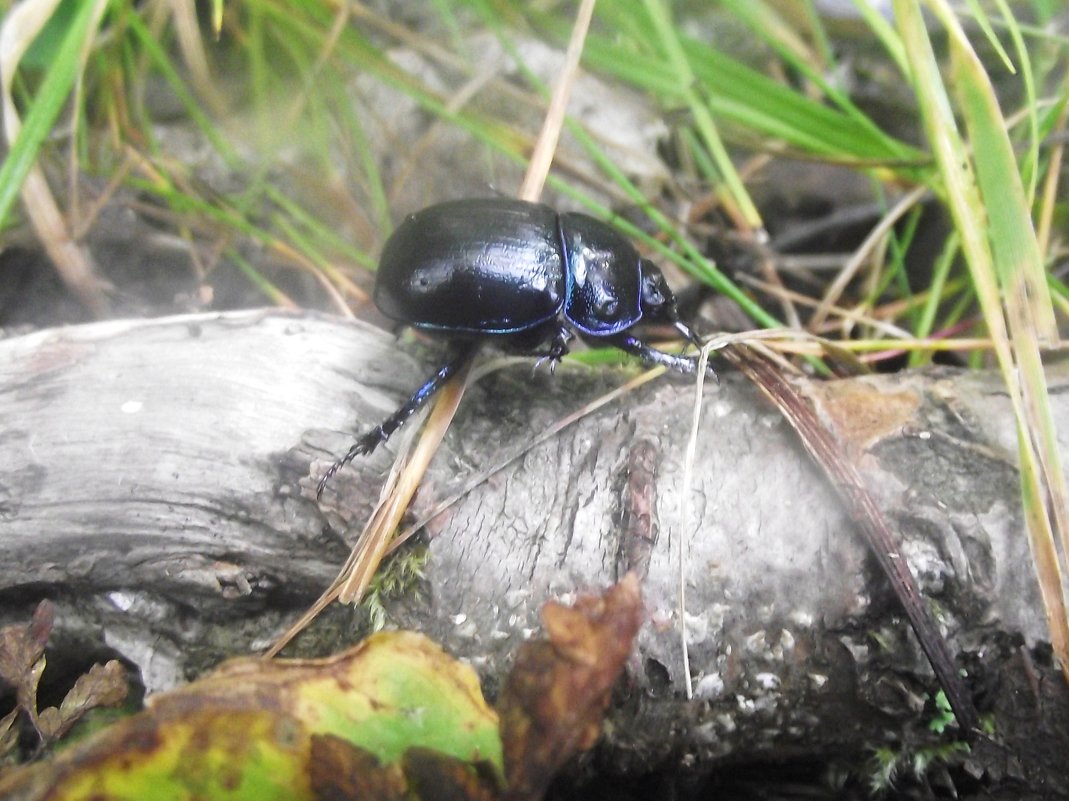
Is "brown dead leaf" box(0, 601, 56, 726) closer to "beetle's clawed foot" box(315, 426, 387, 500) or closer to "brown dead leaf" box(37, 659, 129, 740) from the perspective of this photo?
"brown dead leaf" box(37, 659, 129, 740)

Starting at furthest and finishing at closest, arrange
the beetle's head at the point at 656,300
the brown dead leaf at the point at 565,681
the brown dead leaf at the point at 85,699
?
the beetle's head at the point at 656,300
the brown dead leaf at the point at 85,699
the brown dead leaf at the point at 565,681

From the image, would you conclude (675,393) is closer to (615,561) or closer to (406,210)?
A: (615,561)

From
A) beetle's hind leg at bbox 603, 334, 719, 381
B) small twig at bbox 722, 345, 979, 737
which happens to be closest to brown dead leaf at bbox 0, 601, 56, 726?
beetle's hind leg at bbox 603, 334, 719, 381

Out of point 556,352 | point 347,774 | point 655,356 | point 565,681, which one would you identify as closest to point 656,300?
point 655,356

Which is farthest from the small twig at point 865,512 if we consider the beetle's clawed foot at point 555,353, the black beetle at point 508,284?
the beetle's clawed foot at point 555,353

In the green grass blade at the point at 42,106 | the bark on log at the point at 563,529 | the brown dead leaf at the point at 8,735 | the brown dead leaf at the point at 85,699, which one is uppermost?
the green grass blade at the point at 42,106

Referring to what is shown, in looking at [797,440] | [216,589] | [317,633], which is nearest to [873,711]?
[797,440]

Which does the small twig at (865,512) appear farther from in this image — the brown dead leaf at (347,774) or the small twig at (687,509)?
the brown dead leaf at (347,774)

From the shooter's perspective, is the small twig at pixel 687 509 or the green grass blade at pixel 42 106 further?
the green grass blade at pixel 42 106
